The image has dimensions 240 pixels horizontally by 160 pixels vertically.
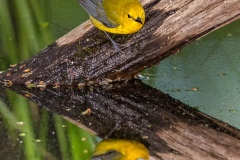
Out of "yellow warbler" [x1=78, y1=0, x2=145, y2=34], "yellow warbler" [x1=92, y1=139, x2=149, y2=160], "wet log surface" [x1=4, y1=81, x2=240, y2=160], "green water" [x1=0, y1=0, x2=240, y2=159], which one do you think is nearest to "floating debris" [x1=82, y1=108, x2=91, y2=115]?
"wet log surface" [x1=4, y1=81, x2=240, y2=160]

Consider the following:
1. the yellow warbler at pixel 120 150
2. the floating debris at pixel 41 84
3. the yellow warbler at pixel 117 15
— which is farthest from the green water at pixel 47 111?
the yellow warbler at pixel 117 15

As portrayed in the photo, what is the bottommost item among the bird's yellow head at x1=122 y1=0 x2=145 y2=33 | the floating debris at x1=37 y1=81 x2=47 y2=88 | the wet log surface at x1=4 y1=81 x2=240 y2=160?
the wet log surface at x1=4 y1=81 x2=240 y2=160

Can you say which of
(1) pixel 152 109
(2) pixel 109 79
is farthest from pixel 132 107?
(2) pixel 109 79

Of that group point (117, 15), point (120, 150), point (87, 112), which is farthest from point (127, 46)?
point (120, 150)

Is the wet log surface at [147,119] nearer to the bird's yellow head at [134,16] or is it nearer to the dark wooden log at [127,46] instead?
the dark wooden log at [127,46]

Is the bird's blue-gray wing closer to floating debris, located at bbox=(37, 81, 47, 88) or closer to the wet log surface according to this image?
the wet log surface

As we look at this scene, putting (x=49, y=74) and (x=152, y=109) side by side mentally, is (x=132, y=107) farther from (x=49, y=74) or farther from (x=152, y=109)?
(x=49, y=74)
